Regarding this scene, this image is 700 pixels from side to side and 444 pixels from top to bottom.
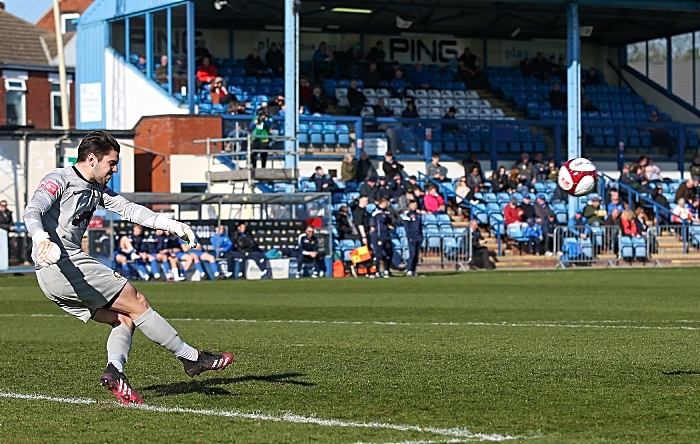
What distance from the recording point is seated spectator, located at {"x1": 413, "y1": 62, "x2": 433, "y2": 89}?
39531mm

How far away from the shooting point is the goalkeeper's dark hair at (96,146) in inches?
289

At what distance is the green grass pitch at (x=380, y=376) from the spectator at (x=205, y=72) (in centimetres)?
1912

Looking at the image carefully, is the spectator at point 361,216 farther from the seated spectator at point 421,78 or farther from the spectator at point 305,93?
the seated spectator at point 421,78

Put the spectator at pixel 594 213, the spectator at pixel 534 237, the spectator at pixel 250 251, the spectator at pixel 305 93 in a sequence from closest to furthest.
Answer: the spectator at pixel 250 251 < the spectator at pixel 534 237 < the spectator at pixel 594 213 < the spectator at pixel 305 93

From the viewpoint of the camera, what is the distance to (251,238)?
26531 mm

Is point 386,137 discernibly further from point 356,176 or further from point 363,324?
point 363,324

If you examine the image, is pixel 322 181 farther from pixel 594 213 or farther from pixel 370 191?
pixel 594 213

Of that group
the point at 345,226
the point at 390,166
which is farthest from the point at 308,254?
the point at 390,166

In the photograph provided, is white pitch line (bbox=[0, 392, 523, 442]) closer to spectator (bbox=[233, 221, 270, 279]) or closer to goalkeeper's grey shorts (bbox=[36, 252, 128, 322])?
goalkeeper's grey shorts (bbox=[36, 252, 128, 322])

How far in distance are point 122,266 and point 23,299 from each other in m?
5.84

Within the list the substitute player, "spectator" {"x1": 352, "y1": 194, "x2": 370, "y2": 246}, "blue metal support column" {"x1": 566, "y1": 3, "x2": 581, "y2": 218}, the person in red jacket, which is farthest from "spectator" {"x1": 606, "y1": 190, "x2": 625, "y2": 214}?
the substitute player

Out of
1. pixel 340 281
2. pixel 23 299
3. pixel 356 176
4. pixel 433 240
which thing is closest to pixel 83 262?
pixel 23 299

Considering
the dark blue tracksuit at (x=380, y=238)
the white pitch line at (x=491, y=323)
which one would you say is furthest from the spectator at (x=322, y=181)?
the white pitch line at (x=491, y=323)

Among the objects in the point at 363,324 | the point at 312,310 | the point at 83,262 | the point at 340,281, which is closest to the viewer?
the point at 83,262
